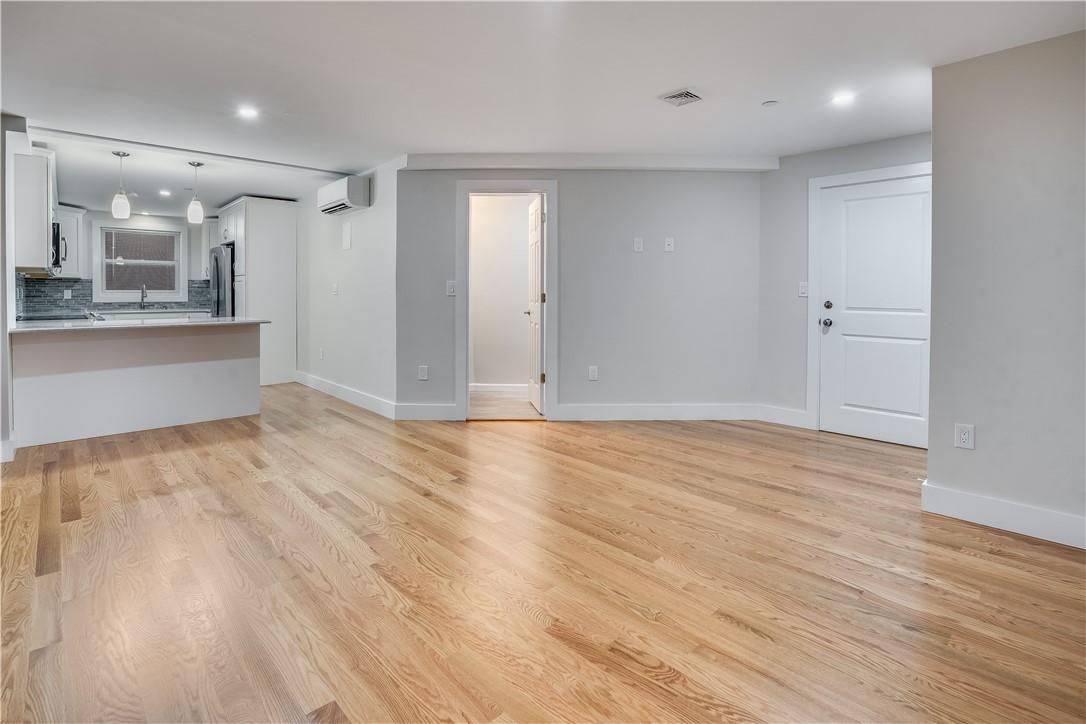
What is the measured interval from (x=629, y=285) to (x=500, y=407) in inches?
69.2

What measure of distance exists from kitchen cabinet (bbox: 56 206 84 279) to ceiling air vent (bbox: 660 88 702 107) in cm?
744

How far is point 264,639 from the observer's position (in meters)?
1.73

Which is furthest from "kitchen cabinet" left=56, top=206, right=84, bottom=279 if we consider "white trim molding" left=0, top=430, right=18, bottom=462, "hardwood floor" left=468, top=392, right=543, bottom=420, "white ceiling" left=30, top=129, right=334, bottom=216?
"hardwood floor" left=468, top=392, right=543, bottom=420

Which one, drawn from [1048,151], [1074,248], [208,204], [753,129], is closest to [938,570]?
[1074,248]

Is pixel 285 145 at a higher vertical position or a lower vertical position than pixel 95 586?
higher

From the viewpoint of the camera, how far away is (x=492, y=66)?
2.94 meters

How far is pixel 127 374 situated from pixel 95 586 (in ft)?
9.93

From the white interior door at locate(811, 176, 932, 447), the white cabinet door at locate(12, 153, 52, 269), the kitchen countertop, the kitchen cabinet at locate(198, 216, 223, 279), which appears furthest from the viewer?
the kitchen cabinet at locate(198, 216, 223, 279)

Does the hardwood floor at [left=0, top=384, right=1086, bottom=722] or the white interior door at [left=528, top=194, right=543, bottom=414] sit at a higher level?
the white interior door at [left=528, top=194, right=543, bottom=414]

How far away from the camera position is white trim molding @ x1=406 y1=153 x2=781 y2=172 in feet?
15.6

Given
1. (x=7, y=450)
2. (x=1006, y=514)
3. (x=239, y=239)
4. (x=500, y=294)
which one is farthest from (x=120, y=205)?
(x=1006, y=514)

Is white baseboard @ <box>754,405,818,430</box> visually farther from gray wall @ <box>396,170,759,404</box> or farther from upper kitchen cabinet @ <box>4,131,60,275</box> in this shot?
upper kitchen cabinet @ <box>4,131,60,275</box>

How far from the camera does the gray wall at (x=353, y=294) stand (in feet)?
16.9

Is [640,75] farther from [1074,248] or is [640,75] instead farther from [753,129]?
[1074,248]
